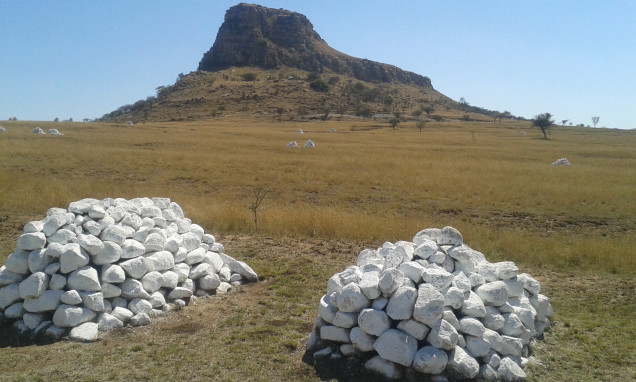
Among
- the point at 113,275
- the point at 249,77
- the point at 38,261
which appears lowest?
the point at 113,275

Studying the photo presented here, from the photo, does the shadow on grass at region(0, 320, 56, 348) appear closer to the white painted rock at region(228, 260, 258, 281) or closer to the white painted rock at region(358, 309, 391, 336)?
the white painted rock at region(228, 260, 258, 281)

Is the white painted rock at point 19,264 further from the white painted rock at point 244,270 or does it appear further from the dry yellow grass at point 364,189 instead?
the dry yellow grass at point 364,189

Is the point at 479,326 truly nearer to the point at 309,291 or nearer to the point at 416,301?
the point at 416,301

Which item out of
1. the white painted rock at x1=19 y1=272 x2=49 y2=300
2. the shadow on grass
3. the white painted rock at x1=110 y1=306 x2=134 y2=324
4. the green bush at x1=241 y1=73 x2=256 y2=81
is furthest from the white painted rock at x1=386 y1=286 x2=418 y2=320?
the green bush at x1=241 y1=73 x2=256 y2=81

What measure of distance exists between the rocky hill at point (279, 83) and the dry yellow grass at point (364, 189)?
50312 millimetres

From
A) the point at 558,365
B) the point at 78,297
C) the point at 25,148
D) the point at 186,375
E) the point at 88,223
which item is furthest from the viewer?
the point at 25,148

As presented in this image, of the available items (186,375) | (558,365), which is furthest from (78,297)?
(558,365)

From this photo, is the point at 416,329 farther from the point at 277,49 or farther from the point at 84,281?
the point at 277,49

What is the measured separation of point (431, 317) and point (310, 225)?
7.88 metres

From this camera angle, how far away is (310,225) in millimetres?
13070

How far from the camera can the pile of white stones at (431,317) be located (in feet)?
17.6

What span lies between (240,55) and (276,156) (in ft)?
418

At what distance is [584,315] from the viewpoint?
7.60 meters

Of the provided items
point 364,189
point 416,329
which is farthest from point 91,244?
point 364,189
